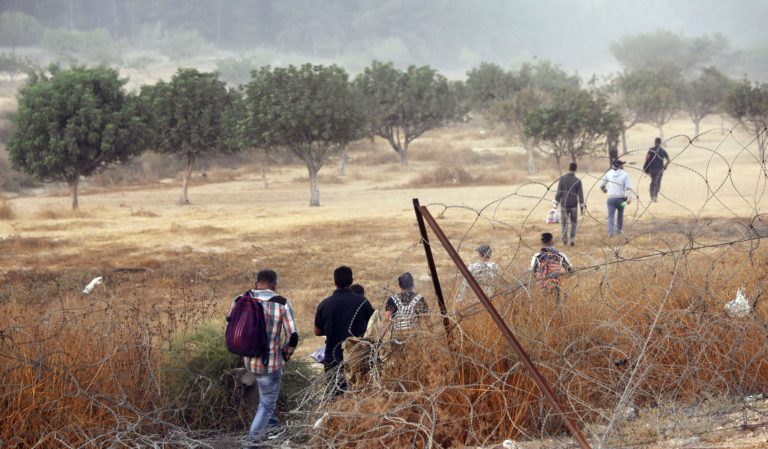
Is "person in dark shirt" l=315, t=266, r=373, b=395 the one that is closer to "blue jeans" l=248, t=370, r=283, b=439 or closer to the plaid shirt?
the plaid shirt

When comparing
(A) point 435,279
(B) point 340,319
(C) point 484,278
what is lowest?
(B) point 340,319

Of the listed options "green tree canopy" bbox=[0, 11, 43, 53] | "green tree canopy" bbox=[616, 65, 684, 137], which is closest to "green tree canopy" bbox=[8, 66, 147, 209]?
"green tree canopy" bbox=[616, 65, 684, 137]

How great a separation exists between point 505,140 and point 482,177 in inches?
789

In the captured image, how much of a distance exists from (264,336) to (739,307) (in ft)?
13.2

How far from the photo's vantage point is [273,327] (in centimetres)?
609

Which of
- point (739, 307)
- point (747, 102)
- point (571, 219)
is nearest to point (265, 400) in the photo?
point (739, 307)

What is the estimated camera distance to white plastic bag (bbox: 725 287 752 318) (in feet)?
21.6

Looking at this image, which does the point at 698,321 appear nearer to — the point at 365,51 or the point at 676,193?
the point at 676,193

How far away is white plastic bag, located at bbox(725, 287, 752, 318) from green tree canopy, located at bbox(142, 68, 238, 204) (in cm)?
2575

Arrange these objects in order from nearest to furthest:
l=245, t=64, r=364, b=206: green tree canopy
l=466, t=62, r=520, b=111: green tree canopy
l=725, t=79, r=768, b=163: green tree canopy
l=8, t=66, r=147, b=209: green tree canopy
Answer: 1. l=8, t=66, r=147, b=209: green tree canopy
2. l=245, t=64, r=364, b=206: green tree canopy
3. l=725, t=79, r=768, b=163: green tree canopy
4. l=466, t=62, r=520, b=111: green tree canopy

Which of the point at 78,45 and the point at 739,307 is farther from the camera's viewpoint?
the point at 78,45

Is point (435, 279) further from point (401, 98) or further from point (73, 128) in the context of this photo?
point (401, 98)

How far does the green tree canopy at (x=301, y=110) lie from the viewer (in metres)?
27.9

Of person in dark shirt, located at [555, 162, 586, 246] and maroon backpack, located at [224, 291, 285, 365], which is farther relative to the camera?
person in dark shirt, located at [555, 162, 586, 246]
